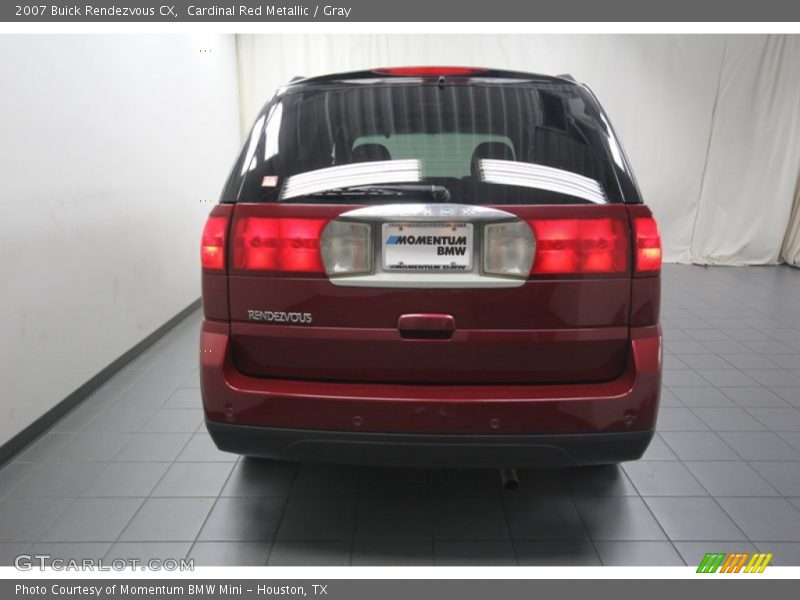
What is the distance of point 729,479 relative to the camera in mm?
2621

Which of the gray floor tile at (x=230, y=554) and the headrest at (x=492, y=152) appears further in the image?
the gray floor tile at (x=230, y=554)

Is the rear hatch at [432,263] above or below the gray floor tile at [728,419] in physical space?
above

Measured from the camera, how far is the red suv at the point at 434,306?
5.88 feet

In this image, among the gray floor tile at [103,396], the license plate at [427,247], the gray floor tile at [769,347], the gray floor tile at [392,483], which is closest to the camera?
the license plate at [427,247]

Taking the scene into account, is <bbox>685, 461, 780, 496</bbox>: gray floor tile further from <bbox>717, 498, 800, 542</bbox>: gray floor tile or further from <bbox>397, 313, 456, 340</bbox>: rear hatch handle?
<bbox>397, 313, 456, 340</bbox>: rear hatch handle

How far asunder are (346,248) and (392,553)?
1081mm

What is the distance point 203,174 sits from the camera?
577cm

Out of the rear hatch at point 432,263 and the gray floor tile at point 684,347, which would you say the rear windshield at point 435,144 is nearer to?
the rear hatch at point 432,263

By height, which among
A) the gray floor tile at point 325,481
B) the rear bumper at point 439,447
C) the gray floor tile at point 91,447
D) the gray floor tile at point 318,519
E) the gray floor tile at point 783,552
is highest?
the rear bumper at point 439,447

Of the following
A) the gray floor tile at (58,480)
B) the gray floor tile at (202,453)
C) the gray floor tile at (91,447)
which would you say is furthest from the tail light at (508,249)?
the gray floor tile at (91,447)

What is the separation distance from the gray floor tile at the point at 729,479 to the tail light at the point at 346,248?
5.94ft

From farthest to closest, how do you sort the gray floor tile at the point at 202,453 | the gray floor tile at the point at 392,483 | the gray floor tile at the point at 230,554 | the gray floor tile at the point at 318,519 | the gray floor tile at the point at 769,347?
the gray floor tile at the point at 769,347
the gray floor tile at the point at 202,453
the gray floor tile at the point at 392,483
the gray floor tile at the point at 318,519
the gray floor tile at the point at 230,554

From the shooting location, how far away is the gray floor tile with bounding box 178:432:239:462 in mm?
2771

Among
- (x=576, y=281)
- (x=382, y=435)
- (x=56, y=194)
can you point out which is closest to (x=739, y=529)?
(x=576, y=281)
